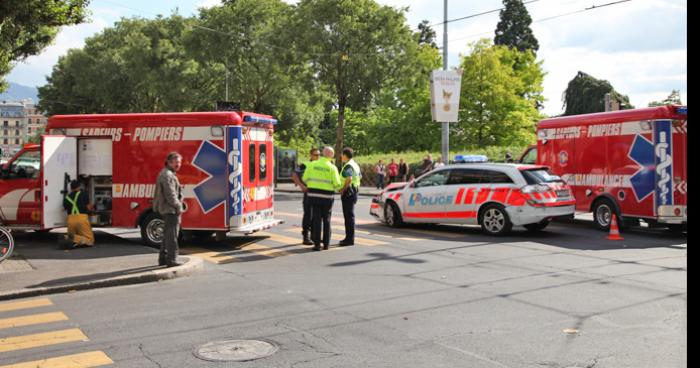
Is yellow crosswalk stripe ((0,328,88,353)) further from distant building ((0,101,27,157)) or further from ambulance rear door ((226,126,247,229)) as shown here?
distant building ((0,101,27,157))

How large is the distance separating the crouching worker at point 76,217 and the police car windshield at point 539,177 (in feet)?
28.2

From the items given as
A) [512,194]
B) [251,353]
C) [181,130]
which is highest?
[181,130]

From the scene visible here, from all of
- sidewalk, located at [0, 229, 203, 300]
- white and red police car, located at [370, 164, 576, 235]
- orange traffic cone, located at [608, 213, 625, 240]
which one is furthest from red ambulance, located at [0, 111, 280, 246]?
orange traffic cone, located at [608, 213, 625, 240]

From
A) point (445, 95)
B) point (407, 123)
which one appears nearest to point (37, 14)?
point (445, 95)

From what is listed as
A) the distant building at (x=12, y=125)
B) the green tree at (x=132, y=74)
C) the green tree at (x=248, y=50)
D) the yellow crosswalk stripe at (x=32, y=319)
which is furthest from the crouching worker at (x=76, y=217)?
the distant building at (x=12, y=125)

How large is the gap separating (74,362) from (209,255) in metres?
6.23

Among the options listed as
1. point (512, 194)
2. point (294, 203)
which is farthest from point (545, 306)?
point (294, 203)

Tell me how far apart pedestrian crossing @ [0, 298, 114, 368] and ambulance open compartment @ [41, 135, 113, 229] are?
15.7ft

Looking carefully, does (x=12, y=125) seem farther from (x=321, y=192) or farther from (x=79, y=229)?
(x=321, y=192)

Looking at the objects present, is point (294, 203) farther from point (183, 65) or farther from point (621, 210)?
point (183, 65)

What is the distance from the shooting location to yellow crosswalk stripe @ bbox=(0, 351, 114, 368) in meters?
5.35

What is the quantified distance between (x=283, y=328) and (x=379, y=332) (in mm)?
941

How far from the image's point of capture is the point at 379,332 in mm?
6262

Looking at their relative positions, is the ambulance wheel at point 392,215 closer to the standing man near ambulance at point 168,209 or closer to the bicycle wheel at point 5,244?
the standing man near ambulance at point 168,209
